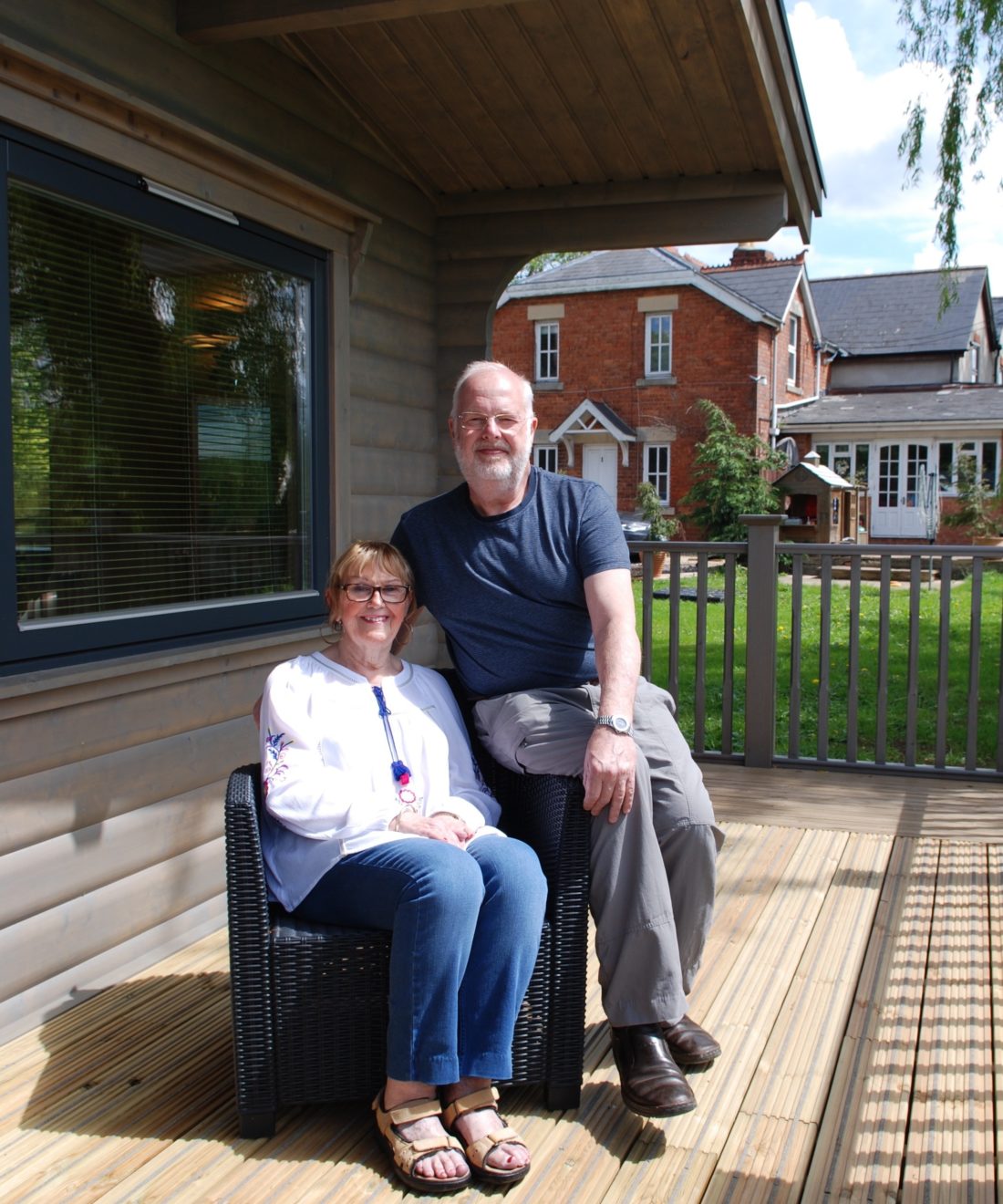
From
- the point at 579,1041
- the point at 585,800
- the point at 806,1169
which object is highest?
the point at 585,800

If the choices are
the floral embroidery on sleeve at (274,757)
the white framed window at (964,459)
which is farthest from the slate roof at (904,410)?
the floral embroidery on sleeve at (274,757)

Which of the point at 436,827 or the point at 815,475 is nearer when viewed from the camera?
the point at 436,827

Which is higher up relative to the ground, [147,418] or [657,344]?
[657,344]

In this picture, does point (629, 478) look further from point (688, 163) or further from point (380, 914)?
point (380, 914)

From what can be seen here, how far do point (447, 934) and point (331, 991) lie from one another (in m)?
0.27

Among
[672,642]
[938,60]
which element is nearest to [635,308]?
[938,60]

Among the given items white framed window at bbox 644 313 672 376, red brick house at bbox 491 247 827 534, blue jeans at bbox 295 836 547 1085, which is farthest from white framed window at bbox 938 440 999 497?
blue jeans at bbox 295 836 547 1085

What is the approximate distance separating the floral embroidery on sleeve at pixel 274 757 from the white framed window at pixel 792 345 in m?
21.5

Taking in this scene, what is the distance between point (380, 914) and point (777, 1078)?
2.92 feet

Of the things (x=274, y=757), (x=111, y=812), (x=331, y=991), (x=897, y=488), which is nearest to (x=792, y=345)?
(x=897, y=488)

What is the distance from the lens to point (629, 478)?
824 inches

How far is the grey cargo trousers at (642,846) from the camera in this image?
2.10 meters

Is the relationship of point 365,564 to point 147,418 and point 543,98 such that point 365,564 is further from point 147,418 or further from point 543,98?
point 543,98

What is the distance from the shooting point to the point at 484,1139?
74.2 inches
